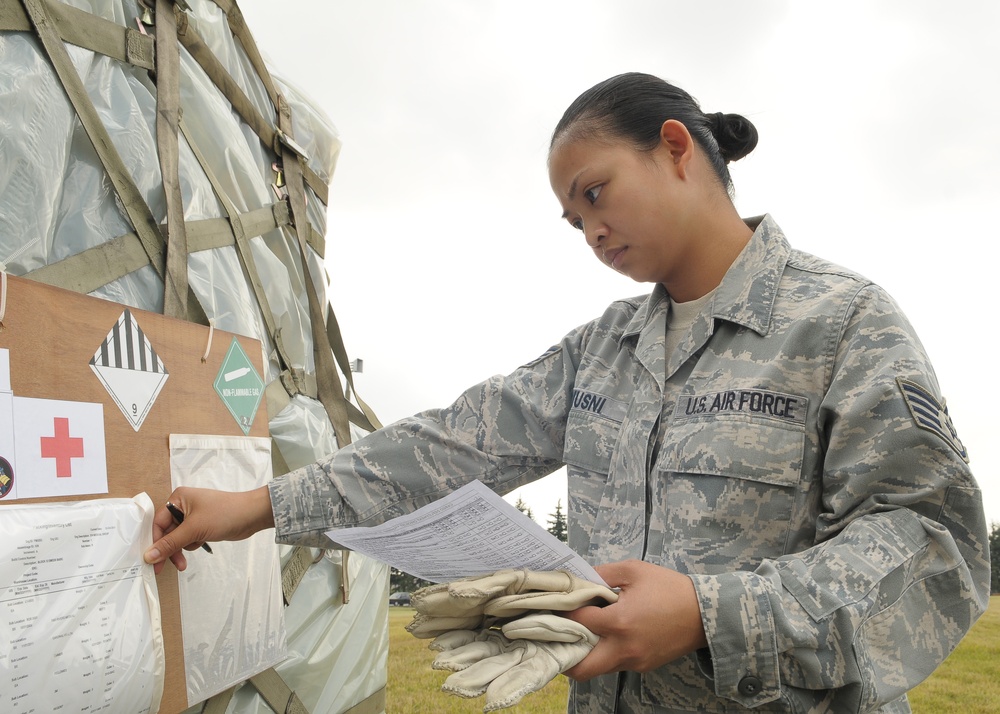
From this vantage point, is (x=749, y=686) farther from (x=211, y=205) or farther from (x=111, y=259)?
(x=211, y=205)

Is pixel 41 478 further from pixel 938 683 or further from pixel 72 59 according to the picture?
pixel 938 683

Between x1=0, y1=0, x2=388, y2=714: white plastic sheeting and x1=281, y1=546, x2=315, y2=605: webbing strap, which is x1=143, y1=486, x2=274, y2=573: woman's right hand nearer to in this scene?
x1=0, y1=0, x2=388, y2=714: white plastic sheeting

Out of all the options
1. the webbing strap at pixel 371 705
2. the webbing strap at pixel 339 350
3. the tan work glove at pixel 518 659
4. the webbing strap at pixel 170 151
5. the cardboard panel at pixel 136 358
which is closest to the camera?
the tan work glove at pixel 518 659

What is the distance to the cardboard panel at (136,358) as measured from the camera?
1.47 meters

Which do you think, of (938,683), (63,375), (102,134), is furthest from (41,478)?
(938,683)

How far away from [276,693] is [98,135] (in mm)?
1734

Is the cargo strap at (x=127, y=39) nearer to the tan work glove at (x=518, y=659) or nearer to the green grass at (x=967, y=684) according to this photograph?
the tan work glove at (x=518, y=659)

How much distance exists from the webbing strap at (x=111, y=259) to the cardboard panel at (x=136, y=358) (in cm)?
13

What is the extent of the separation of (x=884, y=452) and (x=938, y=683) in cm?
428

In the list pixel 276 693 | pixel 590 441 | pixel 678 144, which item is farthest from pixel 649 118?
pixel 276 693

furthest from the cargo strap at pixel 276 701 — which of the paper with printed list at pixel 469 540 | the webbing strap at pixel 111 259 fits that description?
the webbing strap at pixel 111 259

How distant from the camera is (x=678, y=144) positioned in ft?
5.22

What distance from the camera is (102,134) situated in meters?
1.83

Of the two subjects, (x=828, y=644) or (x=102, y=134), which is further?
(x=102, y=134)
